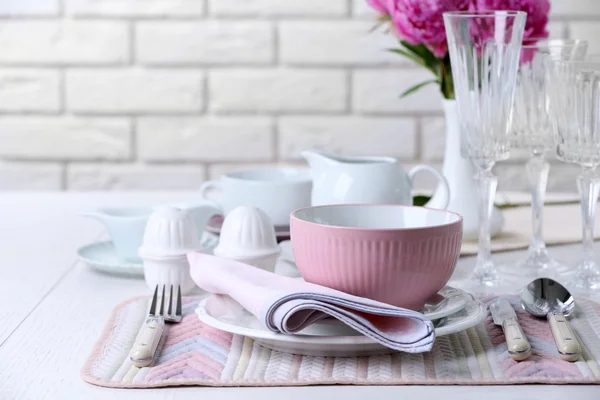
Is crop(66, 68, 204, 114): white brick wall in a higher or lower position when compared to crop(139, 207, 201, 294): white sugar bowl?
higher

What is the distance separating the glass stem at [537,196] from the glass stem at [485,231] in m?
0.09

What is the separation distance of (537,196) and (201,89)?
4.53 feet

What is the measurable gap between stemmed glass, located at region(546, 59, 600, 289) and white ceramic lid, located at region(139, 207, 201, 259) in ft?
1.38

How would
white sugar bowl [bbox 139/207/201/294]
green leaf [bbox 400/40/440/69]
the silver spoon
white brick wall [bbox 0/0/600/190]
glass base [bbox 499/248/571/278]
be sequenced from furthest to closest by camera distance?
white brick wall [bbox 0/0/600/190], green leaf [bbox 400/40/440/69], glass base [bbox 499/248/571/278], white sugar bowl [bbox 139/207/201/294], the silver spoon

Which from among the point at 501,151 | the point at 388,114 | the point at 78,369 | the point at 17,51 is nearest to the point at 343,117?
the point at 388,114

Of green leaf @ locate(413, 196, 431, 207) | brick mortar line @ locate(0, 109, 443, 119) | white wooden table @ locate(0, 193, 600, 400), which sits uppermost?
brick mortar line @ locate(0, 109, 443, 119)

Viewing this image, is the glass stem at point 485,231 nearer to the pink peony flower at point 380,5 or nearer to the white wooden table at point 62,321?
the white wooden table at point 62,321

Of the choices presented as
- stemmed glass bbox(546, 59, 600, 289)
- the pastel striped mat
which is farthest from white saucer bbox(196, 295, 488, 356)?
stemmed glass bbox(546, 59, 600, 289)

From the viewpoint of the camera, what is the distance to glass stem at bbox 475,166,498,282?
976mm

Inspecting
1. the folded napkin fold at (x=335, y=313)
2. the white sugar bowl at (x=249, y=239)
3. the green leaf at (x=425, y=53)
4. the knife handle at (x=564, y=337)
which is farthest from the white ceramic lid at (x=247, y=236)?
the green leaf at (x=425, y=53)

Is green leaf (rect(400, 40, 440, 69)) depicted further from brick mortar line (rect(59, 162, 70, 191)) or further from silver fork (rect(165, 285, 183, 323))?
brick mortar line (rect(59, 162, 70, 191))

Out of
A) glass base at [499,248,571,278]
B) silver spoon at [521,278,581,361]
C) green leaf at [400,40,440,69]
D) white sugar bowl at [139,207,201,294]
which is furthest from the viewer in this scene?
green leaf at [400,40,440,69]

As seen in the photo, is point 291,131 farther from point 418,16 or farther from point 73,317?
point 73,317

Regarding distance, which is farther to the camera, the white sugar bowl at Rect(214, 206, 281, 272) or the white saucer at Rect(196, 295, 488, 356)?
the white sugar bowl at Rect(214, 206, 281, 272)
